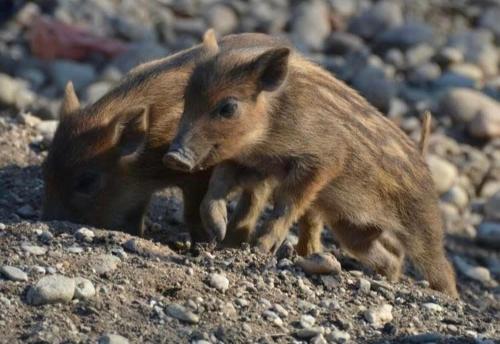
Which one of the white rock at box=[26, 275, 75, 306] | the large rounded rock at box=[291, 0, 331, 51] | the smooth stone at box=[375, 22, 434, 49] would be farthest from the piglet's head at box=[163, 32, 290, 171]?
the smooth stone at box=[375, 22, 434, 49]

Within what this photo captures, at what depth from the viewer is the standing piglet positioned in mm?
7102

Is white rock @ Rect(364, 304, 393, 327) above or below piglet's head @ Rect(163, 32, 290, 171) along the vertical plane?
below

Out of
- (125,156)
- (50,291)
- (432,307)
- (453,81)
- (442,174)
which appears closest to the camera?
(50,291)

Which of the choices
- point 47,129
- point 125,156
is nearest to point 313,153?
point 125,156

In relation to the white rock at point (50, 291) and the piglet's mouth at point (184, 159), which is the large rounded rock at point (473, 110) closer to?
the piglet's mouth at point (184, 159)

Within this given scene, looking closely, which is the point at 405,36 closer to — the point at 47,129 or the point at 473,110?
the point at 473,110

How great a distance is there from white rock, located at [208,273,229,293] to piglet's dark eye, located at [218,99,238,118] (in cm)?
123

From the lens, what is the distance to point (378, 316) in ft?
20.3

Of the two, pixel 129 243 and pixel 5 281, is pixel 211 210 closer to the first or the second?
pixel 129 243

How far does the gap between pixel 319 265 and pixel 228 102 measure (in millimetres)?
1127

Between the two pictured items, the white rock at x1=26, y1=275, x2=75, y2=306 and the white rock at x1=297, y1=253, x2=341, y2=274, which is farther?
the white rock at x1=297, y1=253, x2=341, y2=274

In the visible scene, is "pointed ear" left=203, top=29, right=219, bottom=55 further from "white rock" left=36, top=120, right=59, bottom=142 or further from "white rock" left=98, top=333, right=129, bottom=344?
"white rock" left=98, top=333, right=129, bottom=344

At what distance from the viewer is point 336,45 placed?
1273cm

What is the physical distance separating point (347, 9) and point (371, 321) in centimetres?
785
